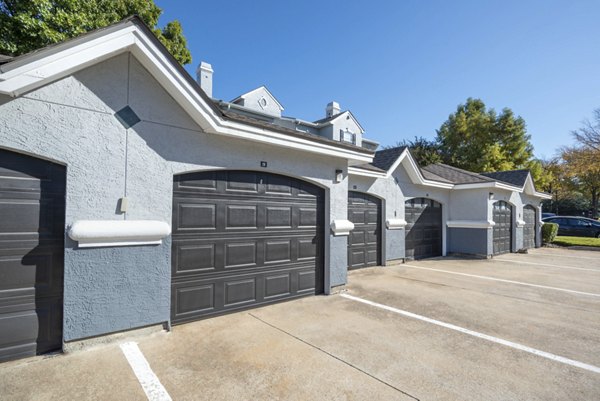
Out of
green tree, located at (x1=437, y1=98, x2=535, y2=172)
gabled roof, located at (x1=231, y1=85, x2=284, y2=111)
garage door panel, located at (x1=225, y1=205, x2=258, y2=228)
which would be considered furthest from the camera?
green tree, located at (x1=437, y1=98, x2=535, y2=172)

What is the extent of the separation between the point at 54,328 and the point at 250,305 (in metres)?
2.89

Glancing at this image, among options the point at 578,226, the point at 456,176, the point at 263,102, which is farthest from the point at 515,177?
the point at 263,102

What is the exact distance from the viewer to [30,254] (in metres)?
3.54

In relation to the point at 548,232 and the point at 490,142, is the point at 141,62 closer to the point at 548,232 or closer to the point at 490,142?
the point at 548,232

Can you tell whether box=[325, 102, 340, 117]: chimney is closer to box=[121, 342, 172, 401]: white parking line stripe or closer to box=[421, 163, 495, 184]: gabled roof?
box=[421, 163, 495, 184]: gabled roof

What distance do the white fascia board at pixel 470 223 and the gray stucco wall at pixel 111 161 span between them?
11.7m

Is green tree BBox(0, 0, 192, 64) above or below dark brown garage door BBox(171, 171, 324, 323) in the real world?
above

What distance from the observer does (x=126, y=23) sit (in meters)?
3.76

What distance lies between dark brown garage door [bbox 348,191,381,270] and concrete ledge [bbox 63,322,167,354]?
6.15 m

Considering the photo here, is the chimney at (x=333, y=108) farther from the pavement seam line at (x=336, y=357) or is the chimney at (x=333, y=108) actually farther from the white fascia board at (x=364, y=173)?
the pavement seam line at (x=336, y=357)

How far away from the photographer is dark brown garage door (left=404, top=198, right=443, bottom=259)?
11.2 meters

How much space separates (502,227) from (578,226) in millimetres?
13453

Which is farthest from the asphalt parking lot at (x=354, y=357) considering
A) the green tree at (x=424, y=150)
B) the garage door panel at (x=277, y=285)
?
the green tree at (x=424, y=150)

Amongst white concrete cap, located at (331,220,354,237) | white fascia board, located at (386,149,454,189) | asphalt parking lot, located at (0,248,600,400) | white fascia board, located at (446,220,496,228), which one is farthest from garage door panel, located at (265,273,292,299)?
Result: white fascia board, located at (446,220,496,228)
